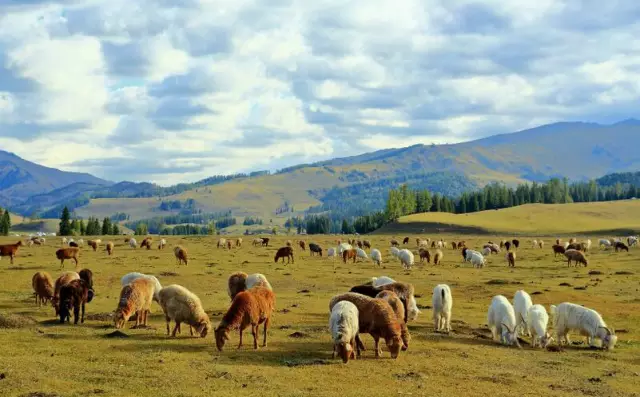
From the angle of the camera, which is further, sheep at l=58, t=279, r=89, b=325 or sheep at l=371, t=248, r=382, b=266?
sheep at l=371, t=248, r=382, b=266

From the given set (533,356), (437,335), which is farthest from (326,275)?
(533,356)

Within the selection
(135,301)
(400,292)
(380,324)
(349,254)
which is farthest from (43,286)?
(349,254)

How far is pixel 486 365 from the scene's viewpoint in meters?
19.2

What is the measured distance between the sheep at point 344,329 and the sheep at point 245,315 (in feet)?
8.59

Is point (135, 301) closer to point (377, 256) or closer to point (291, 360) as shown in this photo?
point (291, 360)

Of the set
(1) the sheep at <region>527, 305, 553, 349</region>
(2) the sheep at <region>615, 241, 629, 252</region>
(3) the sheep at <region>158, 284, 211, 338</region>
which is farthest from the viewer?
(2) the sheep at <region>615, 241, 629, 252</region>

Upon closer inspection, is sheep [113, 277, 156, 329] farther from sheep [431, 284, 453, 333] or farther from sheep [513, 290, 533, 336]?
sheep [513, 290, 533, 336]

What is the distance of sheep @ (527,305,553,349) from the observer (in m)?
22.8

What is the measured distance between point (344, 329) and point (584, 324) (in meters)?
10.4

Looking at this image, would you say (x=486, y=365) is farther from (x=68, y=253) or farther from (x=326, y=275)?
(x=68, y=253)

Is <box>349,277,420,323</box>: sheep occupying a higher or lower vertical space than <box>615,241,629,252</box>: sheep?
lower

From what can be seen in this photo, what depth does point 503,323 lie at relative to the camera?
76.0ft

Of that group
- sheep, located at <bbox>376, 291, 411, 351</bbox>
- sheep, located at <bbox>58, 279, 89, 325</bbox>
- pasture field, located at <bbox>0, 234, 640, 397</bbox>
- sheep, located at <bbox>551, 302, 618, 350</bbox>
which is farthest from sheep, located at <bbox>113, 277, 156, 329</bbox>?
sheep, located at <bbox>551, 302, 618, 350</bbox>

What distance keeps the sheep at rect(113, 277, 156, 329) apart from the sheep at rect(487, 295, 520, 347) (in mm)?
13118
